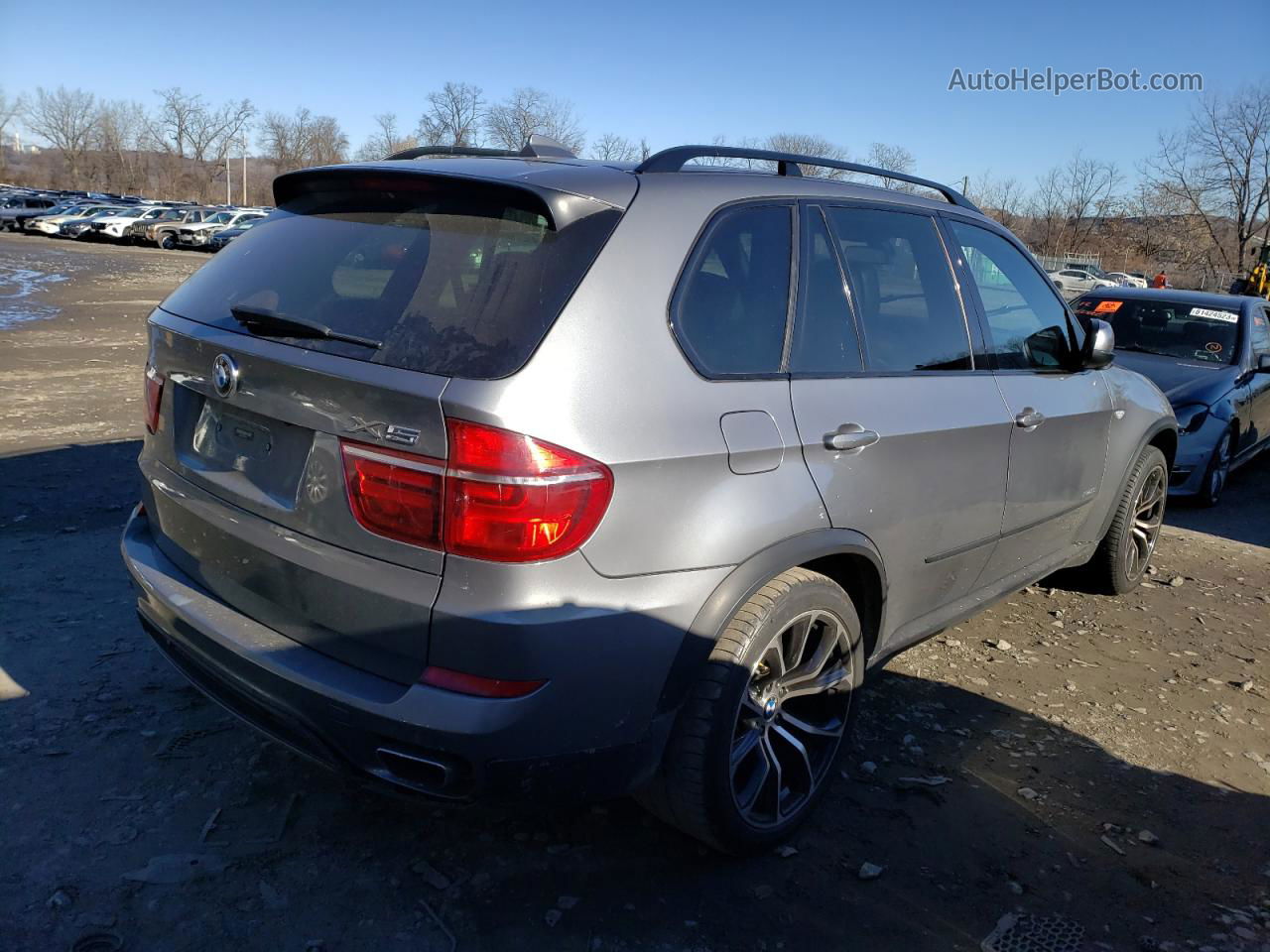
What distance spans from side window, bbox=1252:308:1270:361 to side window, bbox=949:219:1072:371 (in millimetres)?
5295

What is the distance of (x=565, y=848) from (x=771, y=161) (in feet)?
7.24

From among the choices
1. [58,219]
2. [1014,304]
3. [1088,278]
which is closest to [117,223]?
[58,219]

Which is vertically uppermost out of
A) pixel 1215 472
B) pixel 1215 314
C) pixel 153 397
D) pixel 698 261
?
pixel 698 261

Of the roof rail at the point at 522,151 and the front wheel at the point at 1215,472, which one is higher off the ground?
the roof rail at the point at 522,151

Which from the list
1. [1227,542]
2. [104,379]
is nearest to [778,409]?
[1227,542]

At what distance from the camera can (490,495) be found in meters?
2.17

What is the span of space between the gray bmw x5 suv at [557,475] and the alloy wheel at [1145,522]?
94.8 inches

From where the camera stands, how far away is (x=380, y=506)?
7.44 ft

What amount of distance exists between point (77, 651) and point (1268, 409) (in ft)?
30.6

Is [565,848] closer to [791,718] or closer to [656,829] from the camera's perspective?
[656,829]

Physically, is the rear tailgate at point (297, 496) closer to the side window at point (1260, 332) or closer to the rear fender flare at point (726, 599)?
the rear fender flare at point (726, 599)

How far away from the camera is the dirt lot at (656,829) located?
8.46 ft

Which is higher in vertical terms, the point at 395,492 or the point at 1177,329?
the point at 1177,329

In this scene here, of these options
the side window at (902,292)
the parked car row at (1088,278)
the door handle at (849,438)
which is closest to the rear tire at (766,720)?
the door handle at (849,438)
